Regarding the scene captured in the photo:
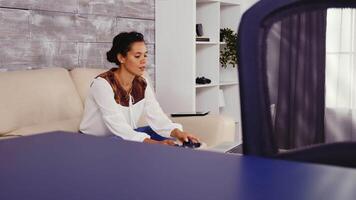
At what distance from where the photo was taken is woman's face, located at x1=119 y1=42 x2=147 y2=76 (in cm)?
287

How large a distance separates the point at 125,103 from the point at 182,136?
354mm

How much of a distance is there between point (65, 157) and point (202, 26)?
11.6 feet

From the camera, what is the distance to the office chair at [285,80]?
3.31 ft

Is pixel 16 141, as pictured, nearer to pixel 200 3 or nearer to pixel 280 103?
pixel 280 103

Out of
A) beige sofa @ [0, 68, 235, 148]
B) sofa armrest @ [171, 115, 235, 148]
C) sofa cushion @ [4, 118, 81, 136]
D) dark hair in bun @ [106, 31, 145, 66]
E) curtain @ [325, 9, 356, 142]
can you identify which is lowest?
sofa armrest @ [171, 115, 235, 148]

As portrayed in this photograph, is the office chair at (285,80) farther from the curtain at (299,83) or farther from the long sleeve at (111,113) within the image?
the long sleeve at (111,113)

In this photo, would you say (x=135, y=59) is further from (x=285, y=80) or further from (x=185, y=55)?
(x=285, y=80)

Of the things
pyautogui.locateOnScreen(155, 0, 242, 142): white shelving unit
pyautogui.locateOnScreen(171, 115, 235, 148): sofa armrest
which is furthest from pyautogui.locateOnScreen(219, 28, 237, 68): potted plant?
pyautogui.locateOnScreen(171, 115, 235, 148): sofa armrest

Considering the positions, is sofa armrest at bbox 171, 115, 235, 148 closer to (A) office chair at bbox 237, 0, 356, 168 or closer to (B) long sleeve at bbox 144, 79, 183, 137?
(B) long sleeve at bbox 144, 79, 183, 137

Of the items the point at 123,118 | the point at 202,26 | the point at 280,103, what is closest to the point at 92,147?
the point at 280,103

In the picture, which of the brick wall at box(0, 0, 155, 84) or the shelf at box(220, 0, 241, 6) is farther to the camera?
the shelf at box(220, 0, 241, 6)

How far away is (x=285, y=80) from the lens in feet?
3.33

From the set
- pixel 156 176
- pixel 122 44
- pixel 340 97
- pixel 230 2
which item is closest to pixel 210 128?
pixel 122 44

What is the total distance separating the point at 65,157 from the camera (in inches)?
40.4
